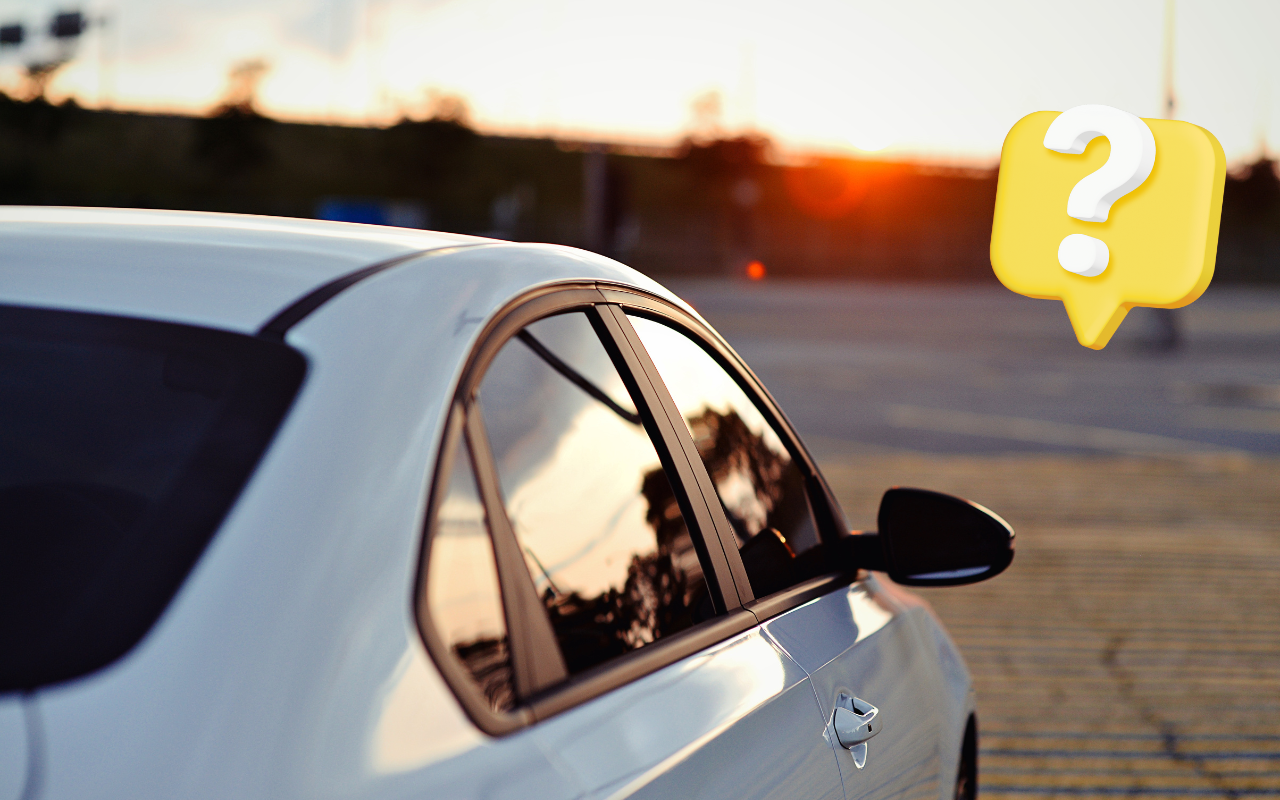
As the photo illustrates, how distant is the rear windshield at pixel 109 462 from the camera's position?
3.91ft

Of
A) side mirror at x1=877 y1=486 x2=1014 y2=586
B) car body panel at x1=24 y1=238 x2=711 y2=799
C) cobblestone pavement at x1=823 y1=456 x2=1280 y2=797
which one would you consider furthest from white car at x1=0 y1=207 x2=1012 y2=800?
cobblestone pavement at x1=823 y1=456 x2=1280 y2=797

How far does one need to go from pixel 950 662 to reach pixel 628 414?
4.77ft

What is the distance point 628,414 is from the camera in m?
1.97

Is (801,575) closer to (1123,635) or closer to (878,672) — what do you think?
(878,672)

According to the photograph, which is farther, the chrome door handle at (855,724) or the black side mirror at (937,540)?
the black side mirror at (937,540)

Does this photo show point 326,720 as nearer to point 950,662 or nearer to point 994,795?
point 950,662

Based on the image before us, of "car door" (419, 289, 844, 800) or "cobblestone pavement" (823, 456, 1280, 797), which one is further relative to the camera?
"cobblestone pavement" (823, 456, 1280, 797)

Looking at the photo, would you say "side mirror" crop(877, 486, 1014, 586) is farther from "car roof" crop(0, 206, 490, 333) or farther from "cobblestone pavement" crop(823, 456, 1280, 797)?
"cobblestone pavement" crop(823, 456, 1280, 797)

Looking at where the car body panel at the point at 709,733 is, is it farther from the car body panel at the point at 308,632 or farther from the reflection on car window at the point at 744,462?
the reflection on car window at the point at 744,462

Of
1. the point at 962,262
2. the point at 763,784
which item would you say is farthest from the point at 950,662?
the point at 962,262

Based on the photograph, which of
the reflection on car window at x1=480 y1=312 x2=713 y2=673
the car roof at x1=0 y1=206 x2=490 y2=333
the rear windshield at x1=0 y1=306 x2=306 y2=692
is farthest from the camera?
the reflection on car window at x1=480 y1=312 x2=713 y2=673

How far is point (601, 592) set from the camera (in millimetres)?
1739

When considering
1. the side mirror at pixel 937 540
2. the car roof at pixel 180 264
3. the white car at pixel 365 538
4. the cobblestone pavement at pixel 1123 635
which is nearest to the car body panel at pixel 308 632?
the white car at pixel 365 538

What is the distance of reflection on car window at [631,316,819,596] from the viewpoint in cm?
222
